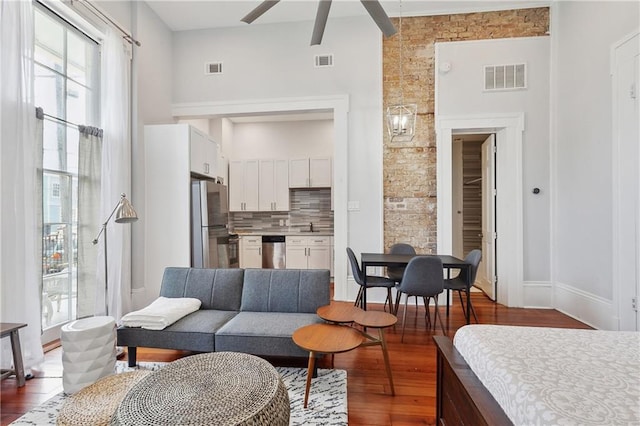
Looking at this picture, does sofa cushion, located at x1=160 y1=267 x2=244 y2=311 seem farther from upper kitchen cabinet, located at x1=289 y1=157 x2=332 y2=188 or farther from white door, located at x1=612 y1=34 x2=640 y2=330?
white door, located at x1=612 y1=34 x2=640 y2=330

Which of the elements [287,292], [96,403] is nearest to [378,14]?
[287,292]

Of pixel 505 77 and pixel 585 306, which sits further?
pixel 505 77

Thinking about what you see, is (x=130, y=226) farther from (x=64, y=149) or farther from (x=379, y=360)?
(x=379, y=360)

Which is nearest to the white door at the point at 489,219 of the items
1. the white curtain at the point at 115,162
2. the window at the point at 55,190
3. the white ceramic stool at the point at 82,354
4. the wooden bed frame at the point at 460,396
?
the wooden bed frame at the point at 460,396

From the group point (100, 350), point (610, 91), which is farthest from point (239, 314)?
point (610, 91)

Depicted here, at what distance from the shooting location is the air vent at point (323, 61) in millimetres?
4171

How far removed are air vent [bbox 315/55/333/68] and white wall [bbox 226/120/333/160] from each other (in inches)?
82.5

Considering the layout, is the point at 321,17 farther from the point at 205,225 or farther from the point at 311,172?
the point at 311,172

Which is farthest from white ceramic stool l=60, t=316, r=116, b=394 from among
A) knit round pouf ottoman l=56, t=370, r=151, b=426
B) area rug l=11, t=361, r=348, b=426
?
knit round pouf ottoman l=56, t=370, r=151, b=426

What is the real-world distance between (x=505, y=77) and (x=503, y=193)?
5.10ft

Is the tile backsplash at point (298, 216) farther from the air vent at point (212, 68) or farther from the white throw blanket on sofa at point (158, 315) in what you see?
the white throw blanket on sofa at point (158, 315)

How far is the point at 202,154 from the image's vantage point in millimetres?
4043

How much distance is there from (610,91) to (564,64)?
3.14 ft

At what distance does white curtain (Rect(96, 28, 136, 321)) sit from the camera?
319 centimetres
